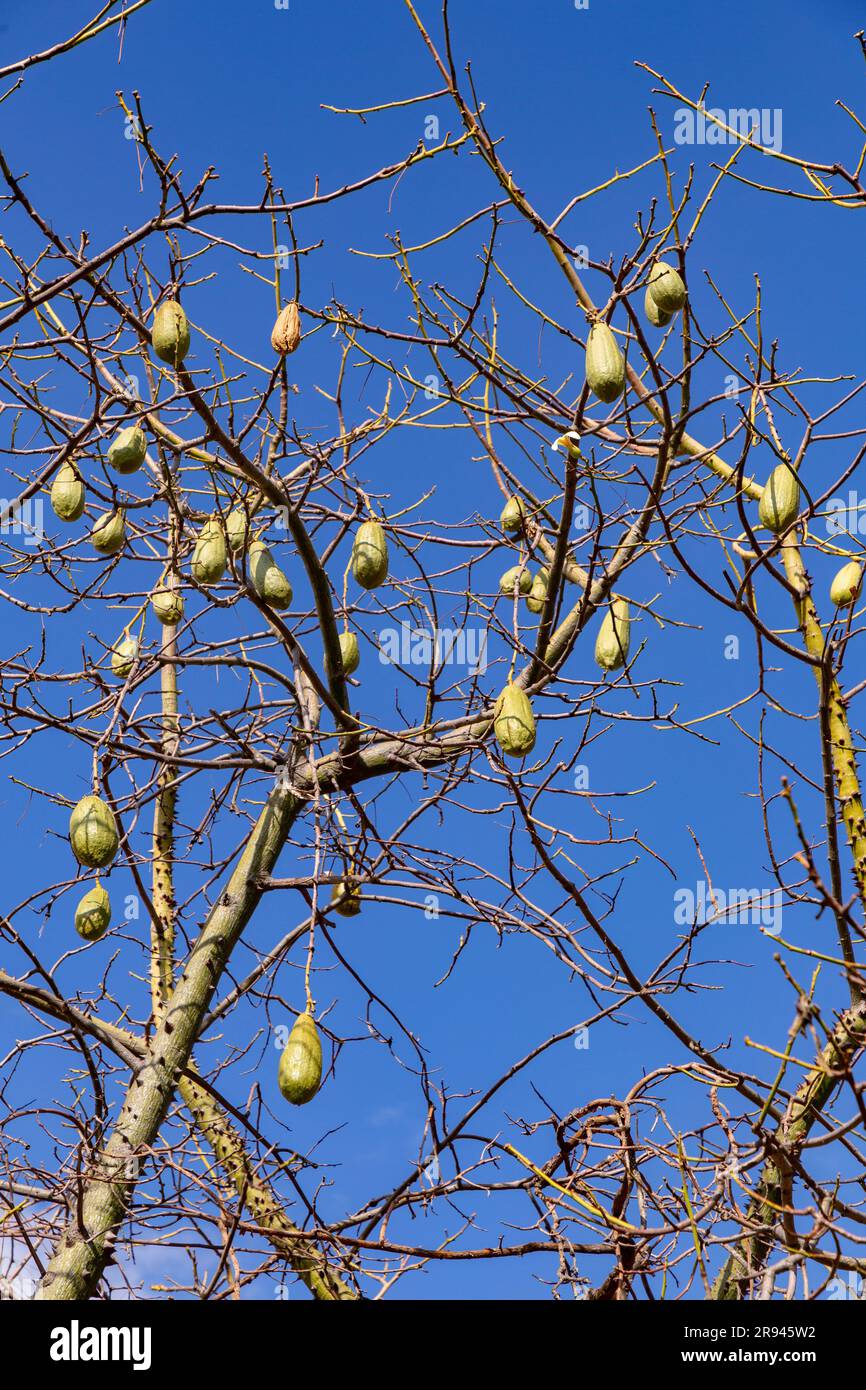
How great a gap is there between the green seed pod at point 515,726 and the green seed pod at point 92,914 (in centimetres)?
138

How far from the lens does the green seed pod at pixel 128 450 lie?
4320 mm

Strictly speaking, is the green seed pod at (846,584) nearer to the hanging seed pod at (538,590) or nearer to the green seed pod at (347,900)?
the hanging seed pod at (538,590)

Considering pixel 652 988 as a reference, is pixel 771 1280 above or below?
below

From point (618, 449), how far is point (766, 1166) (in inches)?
98.5

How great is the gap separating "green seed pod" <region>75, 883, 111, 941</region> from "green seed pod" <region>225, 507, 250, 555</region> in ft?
4.09

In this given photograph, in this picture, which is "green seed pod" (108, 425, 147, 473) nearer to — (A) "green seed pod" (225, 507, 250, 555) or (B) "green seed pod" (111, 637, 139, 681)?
(A) "green seed pod" (225, 507, 250, 555)

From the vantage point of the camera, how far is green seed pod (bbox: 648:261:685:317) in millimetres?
3965

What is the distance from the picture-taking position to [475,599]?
4.60 meters

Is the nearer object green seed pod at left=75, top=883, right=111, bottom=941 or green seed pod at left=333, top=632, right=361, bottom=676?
green seed pod at left=75, top=883, right=111, bottom=941

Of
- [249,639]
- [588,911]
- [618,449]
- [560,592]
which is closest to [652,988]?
[588,911]

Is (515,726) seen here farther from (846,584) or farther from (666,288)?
(846,584)

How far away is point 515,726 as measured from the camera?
12.6 feet

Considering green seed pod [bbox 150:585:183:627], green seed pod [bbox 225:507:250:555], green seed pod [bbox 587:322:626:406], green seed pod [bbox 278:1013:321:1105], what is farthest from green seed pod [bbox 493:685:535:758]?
green seed pod [bbox 150:585:183:627]
